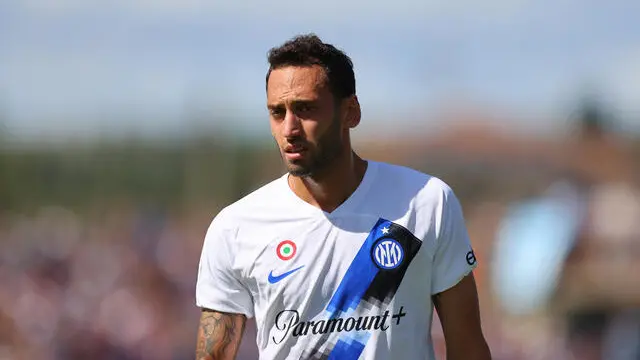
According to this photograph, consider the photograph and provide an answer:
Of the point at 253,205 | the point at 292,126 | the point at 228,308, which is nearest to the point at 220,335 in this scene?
the point at 228,308

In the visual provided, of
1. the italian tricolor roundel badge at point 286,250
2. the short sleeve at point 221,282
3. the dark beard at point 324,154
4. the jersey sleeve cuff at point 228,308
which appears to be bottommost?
the jersey sleeve cuff at point 228,308

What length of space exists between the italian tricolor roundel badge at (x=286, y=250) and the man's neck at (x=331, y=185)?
0.17m

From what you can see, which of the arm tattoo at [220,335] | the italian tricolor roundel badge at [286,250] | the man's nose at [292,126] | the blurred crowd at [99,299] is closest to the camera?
the man's nose at [292,126]

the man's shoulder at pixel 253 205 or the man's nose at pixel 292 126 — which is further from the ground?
the man's nose at pixel 292 126

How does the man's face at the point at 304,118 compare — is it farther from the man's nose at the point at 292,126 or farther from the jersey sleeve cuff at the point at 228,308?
the jersey sleeve cuff at the point at 228,308

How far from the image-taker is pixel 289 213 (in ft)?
14.7

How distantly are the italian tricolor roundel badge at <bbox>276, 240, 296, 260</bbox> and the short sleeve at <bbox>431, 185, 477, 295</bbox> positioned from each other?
0.50m

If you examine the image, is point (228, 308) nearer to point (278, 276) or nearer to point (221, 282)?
point (221, 282)

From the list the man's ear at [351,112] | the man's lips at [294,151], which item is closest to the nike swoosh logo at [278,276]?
the man's lips at [294,151]

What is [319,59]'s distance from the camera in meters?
4.39

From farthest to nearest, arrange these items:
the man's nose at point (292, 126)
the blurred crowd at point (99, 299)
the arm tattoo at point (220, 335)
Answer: the blurred crowd at point (99, 299)
the arm tattoo at point (220, 335)
the man's nose at point (292, 126)

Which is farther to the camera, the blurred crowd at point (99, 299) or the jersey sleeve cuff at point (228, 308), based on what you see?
the blurred crowd at point (99, 299)

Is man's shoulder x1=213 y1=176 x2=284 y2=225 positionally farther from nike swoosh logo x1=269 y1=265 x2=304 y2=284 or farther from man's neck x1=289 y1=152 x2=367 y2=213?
nike swoosh logo x1=269 y1=265 x2=304 y2=284

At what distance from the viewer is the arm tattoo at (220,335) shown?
14.8ft
